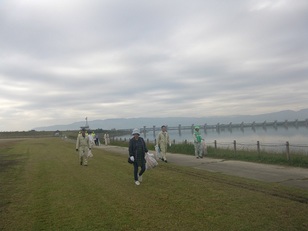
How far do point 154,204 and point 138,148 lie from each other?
3.14 metres

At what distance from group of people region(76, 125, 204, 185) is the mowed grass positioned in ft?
2.14

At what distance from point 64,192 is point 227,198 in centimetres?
487

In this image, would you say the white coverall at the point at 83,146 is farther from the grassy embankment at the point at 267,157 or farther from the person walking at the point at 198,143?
the grassy embankment at the point at 267,157

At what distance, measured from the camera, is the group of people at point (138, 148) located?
10.8 meters

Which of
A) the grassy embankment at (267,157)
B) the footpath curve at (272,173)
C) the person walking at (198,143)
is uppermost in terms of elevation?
the person walking at (198,143)

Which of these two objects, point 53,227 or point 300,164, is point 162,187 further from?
point 300,164

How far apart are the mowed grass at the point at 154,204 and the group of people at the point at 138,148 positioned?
65cm

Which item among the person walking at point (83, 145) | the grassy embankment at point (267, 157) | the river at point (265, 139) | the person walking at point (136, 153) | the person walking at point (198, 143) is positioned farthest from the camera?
the river at point (265, 139)

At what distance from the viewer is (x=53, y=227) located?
6.51 metres

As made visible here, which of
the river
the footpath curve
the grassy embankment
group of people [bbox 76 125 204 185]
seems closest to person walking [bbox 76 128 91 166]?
group of people [bbox 76 125 204 185]

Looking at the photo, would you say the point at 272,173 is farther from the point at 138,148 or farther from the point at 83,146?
the point at 83,146

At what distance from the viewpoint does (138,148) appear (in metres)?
10.8

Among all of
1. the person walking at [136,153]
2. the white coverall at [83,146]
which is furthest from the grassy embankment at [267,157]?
the white coverall at [83,146]

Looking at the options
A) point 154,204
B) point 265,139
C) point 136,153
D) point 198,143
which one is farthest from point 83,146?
point 265,139
